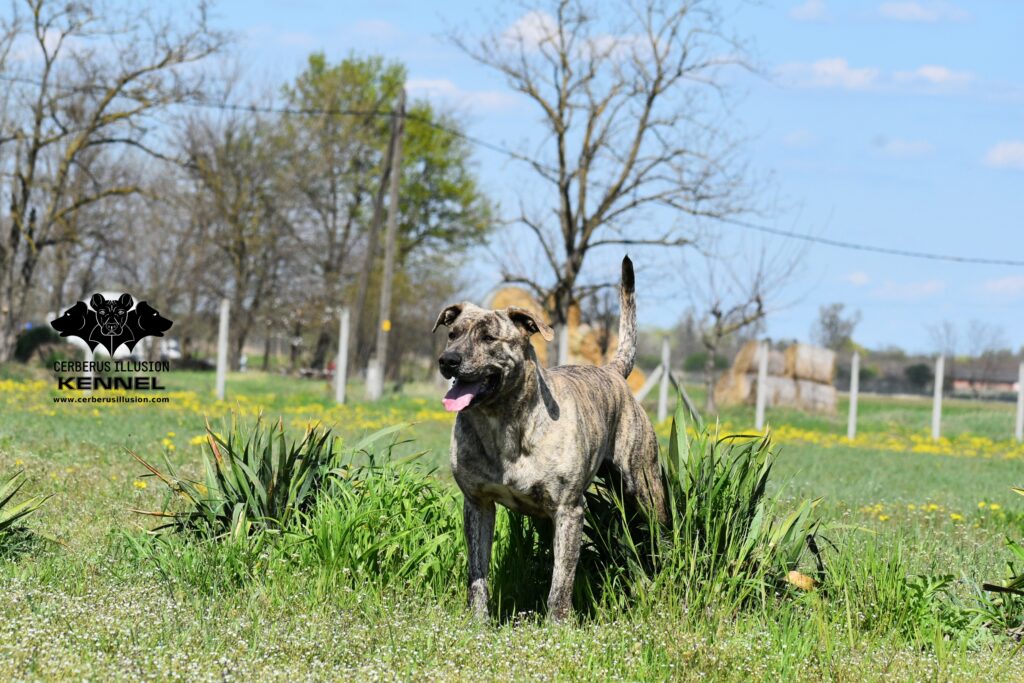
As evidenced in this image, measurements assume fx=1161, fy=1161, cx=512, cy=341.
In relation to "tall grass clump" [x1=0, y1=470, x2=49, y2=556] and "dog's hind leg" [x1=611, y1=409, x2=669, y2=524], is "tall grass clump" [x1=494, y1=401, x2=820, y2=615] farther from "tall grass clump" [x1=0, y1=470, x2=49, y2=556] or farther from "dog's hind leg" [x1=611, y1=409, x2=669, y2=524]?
"tall grass clump" [x1=0, y1=470, x2=49, y2=556]

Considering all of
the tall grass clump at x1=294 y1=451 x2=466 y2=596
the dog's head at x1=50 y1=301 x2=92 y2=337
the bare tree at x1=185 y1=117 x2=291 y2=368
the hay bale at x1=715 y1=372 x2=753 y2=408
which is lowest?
the tall grass clump at x1=294 y1=451 x2=466 y2=596

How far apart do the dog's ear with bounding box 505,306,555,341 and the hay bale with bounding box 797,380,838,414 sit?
27.5m

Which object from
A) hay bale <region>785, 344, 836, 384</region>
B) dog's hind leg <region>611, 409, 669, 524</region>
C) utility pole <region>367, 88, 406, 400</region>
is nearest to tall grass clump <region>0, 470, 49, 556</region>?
dog's hind leg <region>611, 409, 669, 524</region>

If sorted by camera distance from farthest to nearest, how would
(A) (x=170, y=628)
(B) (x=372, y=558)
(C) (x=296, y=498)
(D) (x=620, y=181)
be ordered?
1. (D) (x=620, y=181)
2. (C) (x=296, y=498)
3. (B) (x=372, y=558)
4. (A) (x=170, y=628)

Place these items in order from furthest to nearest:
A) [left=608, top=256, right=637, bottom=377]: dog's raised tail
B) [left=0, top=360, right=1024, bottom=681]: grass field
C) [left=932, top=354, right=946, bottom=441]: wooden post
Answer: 1. [left=932, top=354, right=946, bottom=441]: wooden post
2. [left=608, top=256, right=637, bottom=377]: dog's raised tail
3. [left=0, top=360, right=1024, bottom=681]: grass field

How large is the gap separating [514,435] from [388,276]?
2274 centimetres

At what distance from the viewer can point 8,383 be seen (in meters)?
19.9

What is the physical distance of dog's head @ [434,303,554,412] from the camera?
541cm

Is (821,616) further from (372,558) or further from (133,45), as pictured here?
(133,45)

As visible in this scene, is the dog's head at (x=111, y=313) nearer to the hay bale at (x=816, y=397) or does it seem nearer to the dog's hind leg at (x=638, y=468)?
the dog's hind leg at (x=638, y=468)

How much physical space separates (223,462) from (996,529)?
20.7ft

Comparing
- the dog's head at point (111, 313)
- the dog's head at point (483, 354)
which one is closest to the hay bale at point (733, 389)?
the dog's head at point (111, 313)

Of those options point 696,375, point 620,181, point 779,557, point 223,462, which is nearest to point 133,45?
point 620,181

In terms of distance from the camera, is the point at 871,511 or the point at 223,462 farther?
the point at 871,511
